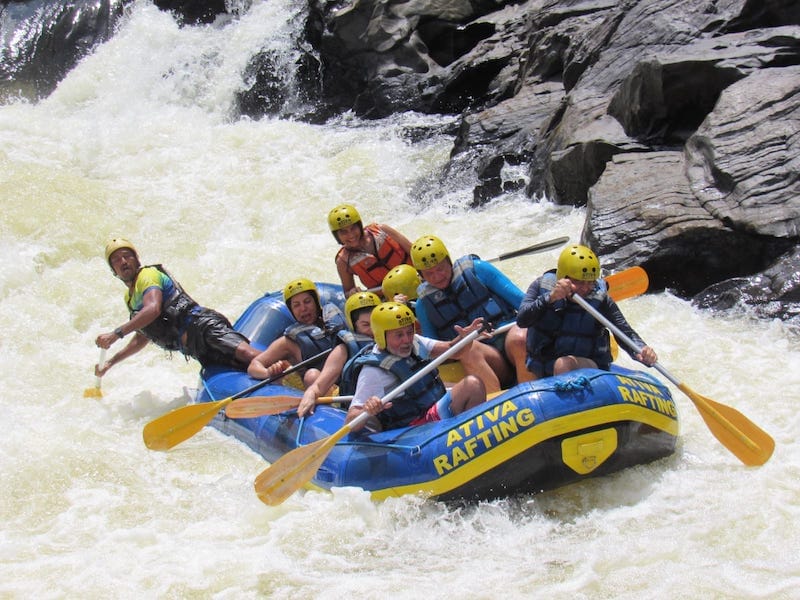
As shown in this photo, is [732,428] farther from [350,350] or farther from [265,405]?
[265,405]

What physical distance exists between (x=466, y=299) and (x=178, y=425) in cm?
189

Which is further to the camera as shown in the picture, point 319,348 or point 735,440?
point 319,348

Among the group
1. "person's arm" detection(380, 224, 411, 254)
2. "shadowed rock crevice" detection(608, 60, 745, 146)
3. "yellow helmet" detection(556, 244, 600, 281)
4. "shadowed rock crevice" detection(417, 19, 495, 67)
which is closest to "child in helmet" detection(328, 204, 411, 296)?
"person's arm" detection(380, 224, 411, 254)

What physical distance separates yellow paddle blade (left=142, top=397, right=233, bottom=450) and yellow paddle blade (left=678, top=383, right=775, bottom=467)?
2737 mm

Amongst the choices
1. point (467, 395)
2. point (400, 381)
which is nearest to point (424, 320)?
point (400, 381)

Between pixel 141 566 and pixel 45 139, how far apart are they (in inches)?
407

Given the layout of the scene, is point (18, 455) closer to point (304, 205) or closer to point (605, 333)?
point (605, 333)

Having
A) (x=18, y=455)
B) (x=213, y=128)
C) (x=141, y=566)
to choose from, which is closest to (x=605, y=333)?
(x=141, y=566)

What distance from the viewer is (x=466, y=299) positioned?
213 inches

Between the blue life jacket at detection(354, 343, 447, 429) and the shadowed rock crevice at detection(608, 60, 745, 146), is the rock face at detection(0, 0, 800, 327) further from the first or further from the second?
the blue life jacket at detection(354, 343, 447, 429)

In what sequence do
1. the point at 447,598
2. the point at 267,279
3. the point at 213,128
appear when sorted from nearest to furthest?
the point at 447,598, the point at 267,279, the point at 213,128

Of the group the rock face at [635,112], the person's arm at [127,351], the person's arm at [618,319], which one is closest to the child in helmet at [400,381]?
the person's arm at [618,319]

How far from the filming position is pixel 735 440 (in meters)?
4.67

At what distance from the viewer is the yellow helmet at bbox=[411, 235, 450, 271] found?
5270 mm
